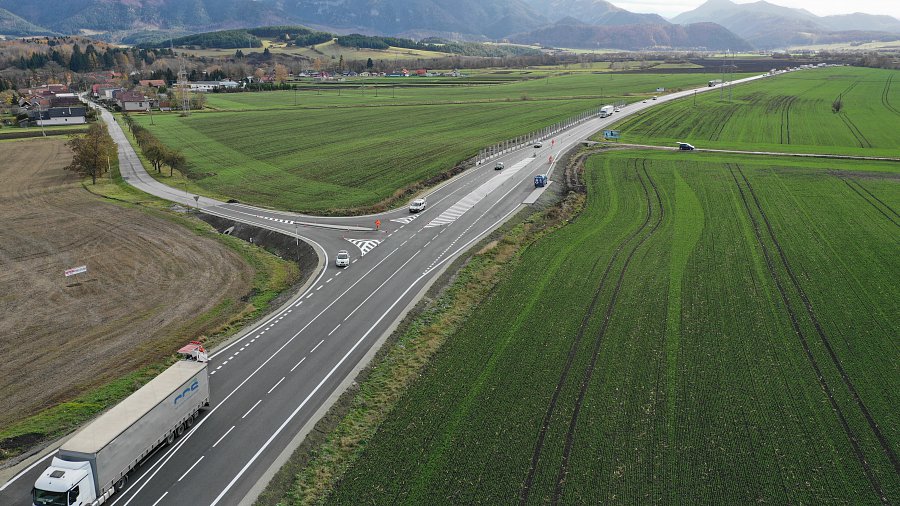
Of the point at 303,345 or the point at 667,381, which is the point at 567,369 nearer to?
the point at 667,381

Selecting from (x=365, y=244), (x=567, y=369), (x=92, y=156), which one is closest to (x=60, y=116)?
(x=92, y=156)

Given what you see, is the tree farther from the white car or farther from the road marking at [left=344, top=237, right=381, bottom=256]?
the white car

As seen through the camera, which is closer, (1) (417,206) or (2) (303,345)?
(2) (303,345)

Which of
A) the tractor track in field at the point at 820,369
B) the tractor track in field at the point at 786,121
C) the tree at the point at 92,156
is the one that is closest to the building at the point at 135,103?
the tree at the point at 92,156

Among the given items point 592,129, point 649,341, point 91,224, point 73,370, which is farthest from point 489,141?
point 73,370

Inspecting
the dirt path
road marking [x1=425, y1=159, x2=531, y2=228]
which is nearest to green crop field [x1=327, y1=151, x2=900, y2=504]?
road marking [x1=425, y1=159, x2=531, y2=228]

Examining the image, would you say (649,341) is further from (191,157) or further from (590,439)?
(191,157)
